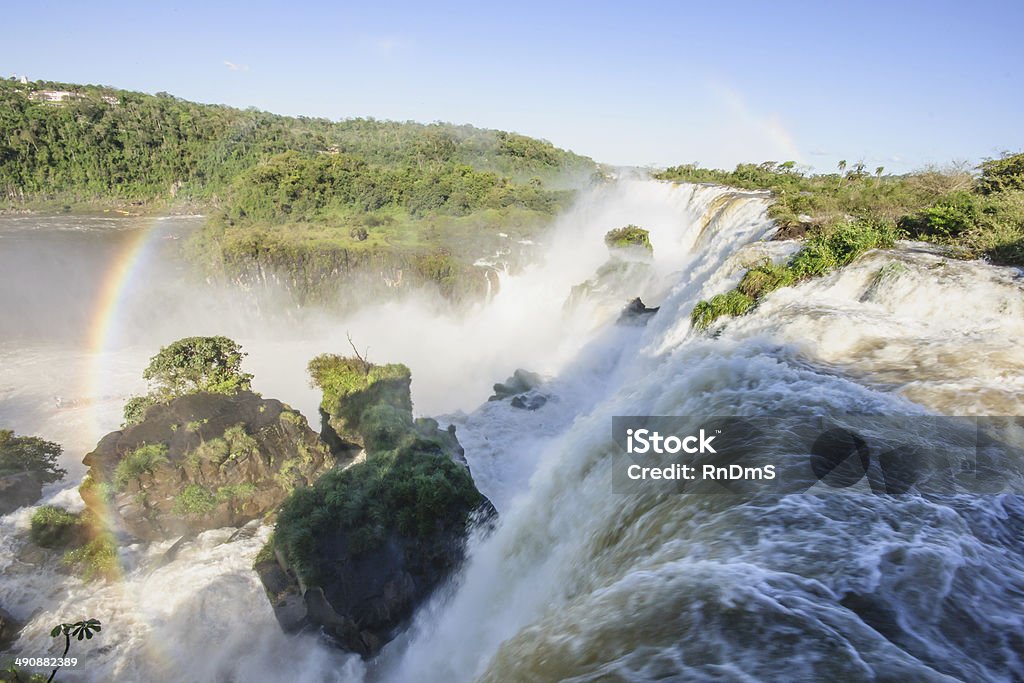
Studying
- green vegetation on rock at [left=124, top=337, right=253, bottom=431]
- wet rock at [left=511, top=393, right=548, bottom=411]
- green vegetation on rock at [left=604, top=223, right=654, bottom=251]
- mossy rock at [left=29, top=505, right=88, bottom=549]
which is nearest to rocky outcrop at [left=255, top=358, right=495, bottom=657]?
mossy rock at [left=29, top=505, right=88, bottom=549]

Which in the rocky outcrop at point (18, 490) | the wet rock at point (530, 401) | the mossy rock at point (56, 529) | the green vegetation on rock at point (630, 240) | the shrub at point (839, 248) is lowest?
the rocky outcrop at point (18, 490)

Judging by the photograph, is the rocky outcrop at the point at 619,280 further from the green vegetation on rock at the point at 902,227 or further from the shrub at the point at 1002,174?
the shrub at the point at 1002,174

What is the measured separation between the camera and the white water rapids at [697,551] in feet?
12.0

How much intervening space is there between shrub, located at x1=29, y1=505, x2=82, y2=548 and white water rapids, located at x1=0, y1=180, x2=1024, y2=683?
39cm

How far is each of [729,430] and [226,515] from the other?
13.9 m

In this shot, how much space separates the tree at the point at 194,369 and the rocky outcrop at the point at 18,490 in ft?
15.0

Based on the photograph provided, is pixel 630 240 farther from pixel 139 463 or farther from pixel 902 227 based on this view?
pixel 139 463

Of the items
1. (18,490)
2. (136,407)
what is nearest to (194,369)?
(136,407)

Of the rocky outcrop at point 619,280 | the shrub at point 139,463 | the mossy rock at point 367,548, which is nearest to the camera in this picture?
the mossy rock at point 367,548

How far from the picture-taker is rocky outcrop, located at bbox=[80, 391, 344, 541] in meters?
14.0

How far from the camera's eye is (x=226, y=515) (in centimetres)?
1425

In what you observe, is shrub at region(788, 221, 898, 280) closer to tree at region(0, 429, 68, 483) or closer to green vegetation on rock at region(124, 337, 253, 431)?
green vegetation on rock at region(124, 337, 253, 431)

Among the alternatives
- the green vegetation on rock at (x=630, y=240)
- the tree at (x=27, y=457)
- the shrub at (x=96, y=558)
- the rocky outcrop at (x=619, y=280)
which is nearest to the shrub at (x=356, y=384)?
the shrub at (x=96, y=558)

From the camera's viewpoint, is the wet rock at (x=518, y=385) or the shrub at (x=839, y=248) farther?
the wet rock at (x=518, y=385)
